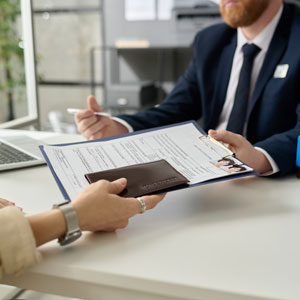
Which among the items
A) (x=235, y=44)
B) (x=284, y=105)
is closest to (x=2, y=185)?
(x=284, y=105)

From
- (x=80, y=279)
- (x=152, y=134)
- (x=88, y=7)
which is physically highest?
(x=88, y=7)

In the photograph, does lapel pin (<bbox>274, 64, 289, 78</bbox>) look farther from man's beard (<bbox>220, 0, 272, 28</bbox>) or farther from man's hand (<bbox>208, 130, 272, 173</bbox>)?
man's hand (<bbox>208, 130, 272, 173</bbox>)

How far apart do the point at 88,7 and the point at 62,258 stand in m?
4.20

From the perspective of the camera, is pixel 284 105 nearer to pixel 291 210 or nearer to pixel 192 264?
pixel 291 210

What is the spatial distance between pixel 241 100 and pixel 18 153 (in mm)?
723

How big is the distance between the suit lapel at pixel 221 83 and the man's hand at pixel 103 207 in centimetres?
90

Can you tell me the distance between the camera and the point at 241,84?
1.41m

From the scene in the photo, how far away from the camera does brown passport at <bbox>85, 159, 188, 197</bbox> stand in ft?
2.48

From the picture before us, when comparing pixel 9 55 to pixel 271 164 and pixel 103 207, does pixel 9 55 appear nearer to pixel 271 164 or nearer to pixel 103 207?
pixel 271 164

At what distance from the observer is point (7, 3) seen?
407cm

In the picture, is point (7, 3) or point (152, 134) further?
point (7, 3)

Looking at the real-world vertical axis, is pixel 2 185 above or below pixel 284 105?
below

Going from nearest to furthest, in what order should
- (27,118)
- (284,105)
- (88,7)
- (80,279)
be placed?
1. (80,279)
2. (284,105)
3. (27,118)
4. (88,7)

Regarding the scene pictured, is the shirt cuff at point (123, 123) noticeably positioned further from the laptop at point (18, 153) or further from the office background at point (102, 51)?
the office background at point (102, 51)
